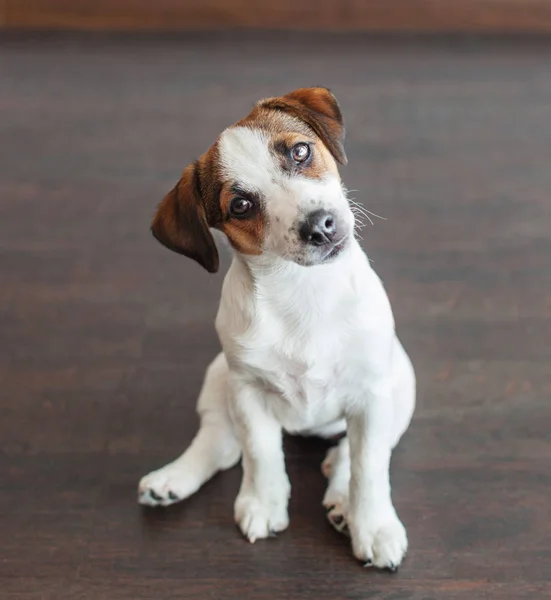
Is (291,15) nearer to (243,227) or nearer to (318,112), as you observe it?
(318,112)

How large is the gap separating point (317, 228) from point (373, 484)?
0.67 metres

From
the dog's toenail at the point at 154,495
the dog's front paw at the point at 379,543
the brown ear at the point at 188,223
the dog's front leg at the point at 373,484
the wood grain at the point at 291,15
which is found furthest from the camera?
the wood grain at the point at 291,15

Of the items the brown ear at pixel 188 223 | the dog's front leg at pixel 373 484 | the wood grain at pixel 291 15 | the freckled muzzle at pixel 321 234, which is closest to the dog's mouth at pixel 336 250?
the freckled muzzle at pixel 321 234

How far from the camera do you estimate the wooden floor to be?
1.96m

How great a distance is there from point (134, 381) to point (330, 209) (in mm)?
1130

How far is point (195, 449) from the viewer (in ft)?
6.89

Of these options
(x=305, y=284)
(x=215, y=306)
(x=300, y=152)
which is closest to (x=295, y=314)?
(x=305, y=284)

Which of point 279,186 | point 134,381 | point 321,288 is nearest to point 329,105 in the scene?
point 279,186

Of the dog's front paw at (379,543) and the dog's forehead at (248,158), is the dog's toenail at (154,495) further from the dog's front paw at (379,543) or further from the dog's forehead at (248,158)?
the dog's forehead at (248,158)

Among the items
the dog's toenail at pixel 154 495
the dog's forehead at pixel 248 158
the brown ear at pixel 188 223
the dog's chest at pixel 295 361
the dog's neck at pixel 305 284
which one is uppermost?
the dog's forehead at pixel 248 158

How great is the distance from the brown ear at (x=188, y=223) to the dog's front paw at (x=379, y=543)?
724 mm

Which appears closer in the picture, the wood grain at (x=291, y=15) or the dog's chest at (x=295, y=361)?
the dog's chest at (x=295, y=361)

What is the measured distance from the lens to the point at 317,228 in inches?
58.3

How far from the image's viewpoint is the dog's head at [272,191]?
1.50 metres
